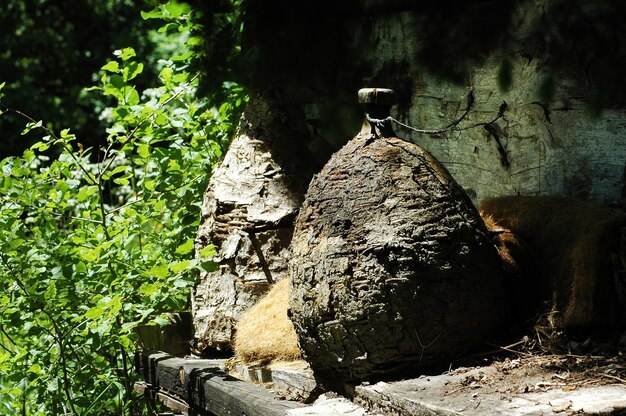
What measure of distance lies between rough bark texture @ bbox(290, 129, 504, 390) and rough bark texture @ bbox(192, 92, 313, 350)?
1.30 metres

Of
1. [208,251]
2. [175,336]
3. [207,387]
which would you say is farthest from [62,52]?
[207,387]

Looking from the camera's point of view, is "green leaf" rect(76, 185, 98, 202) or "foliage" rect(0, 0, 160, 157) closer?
"green leaf" rect(76, 185, 98, 202)

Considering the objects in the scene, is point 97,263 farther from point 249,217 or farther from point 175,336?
point 175,336

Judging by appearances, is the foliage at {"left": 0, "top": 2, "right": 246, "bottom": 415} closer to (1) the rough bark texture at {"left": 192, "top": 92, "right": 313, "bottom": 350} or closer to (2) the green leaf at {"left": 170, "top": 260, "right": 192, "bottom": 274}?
(2) the green leaf at {"left": 170, "top": 260, "right": 192, "bottom": 274}

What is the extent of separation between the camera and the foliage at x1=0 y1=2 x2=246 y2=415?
15.1ft

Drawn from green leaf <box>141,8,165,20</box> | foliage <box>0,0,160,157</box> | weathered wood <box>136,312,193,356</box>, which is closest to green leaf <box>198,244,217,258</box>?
weathered wood <box>136,312,193,356</box>

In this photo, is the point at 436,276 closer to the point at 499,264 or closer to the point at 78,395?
the point at 499,264

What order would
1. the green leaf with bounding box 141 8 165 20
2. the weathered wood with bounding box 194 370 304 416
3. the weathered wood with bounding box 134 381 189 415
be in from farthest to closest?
the green leaf with bounding box 141 8 165 20 → the weathered wood with bounding box 134 381 189 415 → the weathered wood with bounding box 194 370 304 416

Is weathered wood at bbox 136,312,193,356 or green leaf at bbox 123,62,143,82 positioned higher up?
green leaf at bbox 123,62,143,82

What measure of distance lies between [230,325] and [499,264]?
71.1 inches

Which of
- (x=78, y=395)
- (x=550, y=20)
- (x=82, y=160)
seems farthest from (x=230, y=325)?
(x=550, y=20)

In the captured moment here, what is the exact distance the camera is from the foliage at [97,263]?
4602mm

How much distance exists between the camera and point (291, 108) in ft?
16.7

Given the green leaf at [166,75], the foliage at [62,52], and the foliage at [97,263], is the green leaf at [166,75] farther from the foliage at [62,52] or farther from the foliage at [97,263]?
the foliage at [62,52]
